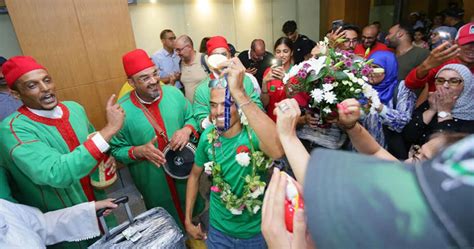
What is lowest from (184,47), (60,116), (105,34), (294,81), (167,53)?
(60,116)

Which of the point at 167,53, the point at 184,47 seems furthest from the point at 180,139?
the point at 167,53

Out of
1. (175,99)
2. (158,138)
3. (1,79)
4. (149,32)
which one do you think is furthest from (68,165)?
(149,32)

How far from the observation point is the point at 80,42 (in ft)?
14.4

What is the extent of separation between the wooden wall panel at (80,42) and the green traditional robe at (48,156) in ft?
8.21

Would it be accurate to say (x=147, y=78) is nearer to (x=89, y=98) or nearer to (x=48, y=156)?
(x=48, y=156)

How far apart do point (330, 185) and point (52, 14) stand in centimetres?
495

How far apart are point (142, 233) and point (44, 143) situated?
0.90 metres

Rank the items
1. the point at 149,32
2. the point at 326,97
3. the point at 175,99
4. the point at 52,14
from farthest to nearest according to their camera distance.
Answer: the point at 149,32, the point at 52,14, the point at 175,99, the point at 326,97

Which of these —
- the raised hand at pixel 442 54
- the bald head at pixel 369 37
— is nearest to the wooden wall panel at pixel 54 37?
the bald head at pixel 369 37

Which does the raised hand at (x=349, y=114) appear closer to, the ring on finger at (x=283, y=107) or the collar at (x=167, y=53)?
the ring on finger at (x=283, y=107)

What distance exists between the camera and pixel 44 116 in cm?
202

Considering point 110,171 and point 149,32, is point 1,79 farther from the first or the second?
point 149,32

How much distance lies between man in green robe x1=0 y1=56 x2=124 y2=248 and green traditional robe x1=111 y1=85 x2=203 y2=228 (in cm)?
39

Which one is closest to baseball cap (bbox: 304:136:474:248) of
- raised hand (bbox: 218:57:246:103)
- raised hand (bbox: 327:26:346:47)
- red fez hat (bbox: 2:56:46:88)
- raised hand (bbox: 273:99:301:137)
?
raised hand (bbox: 273:99:301:137)
